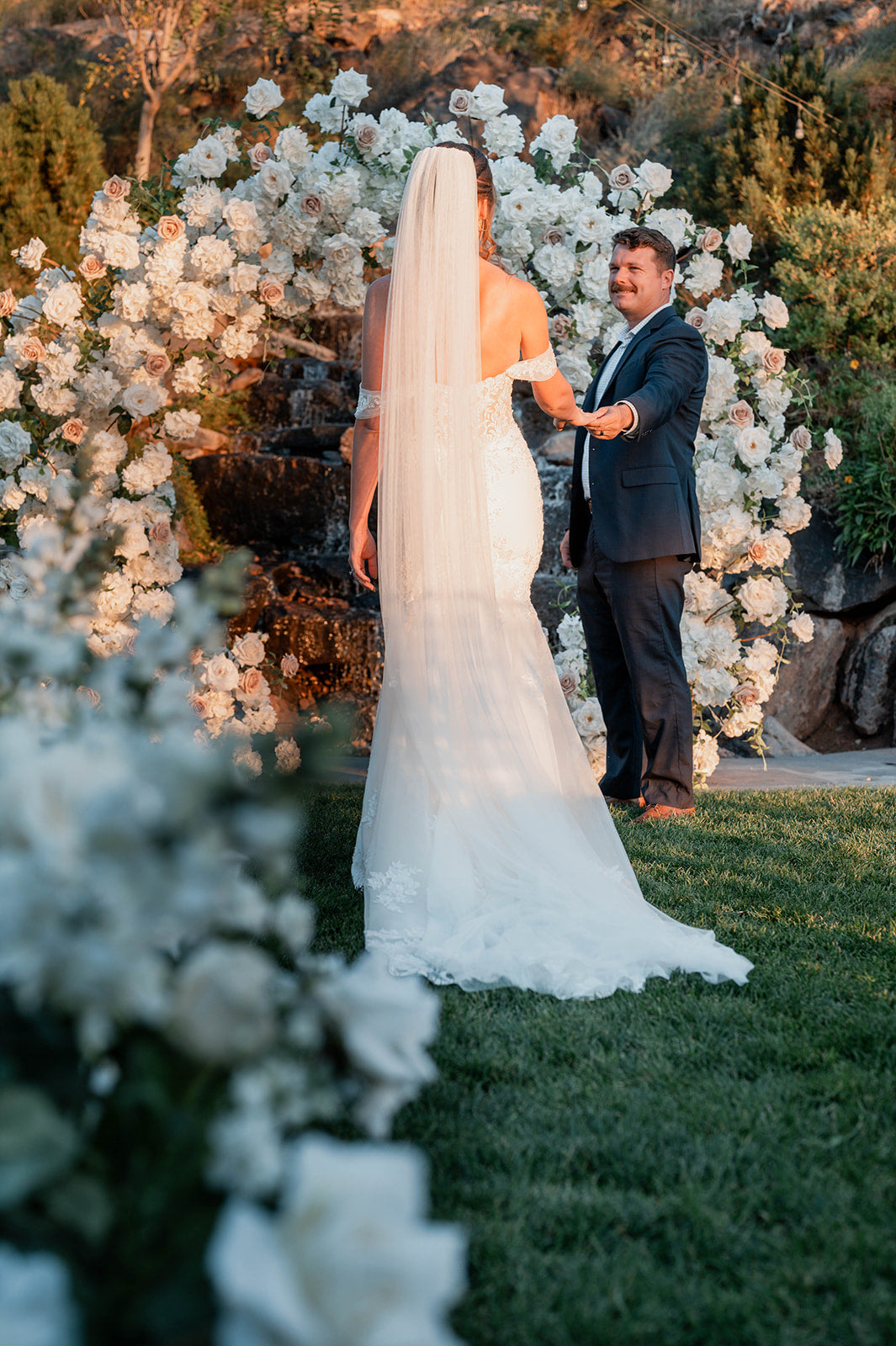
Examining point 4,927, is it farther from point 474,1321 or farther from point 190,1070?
point 474,1321

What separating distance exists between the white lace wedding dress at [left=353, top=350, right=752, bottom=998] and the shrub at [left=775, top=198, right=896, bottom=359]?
632cm

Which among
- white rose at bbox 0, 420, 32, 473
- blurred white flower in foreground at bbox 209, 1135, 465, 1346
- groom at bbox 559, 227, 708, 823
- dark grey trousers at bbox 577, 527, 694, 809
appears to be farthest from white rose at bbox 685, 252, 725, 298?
blurred white flower in foreground at bbox 209, 1135, 465, 1346

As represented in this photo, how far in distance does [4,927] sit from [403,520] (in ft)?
8.14

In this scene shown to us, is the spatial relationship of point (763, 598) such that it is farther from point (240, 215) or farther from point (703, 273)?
point (240, 215)

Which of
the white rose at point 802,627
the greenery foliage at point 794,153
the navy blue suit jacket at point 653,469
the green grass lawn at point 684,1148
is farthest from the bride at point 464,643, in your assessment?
the greenery foliage at point 794,153

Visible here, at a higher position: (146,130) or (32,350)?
(146,130)

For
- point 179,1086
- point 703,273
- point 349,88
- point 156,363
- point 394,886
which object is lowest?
point 394,886

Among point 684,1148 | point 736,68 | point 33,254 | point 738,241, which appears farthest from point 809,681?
point 736,68

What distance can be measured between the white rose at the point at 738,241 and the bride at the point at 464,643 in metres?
1.86

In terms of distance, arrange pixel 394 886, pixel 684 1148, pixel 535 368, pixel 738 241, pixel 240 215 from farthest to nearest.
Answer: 1. pixel 738 241
2. pixel 240 215
3. pixel 535 368
4. pixel 394 886
5. pixel 684 1148

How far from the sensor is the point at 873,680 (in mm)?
7531

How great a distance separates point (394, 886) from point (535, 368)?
5.64ft

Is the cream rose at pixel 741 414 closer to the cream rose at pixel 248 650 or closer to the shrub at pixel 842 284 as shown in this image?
the cream rose at pixel 248 650

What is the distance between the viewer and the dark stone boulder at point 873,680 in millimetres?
7516
